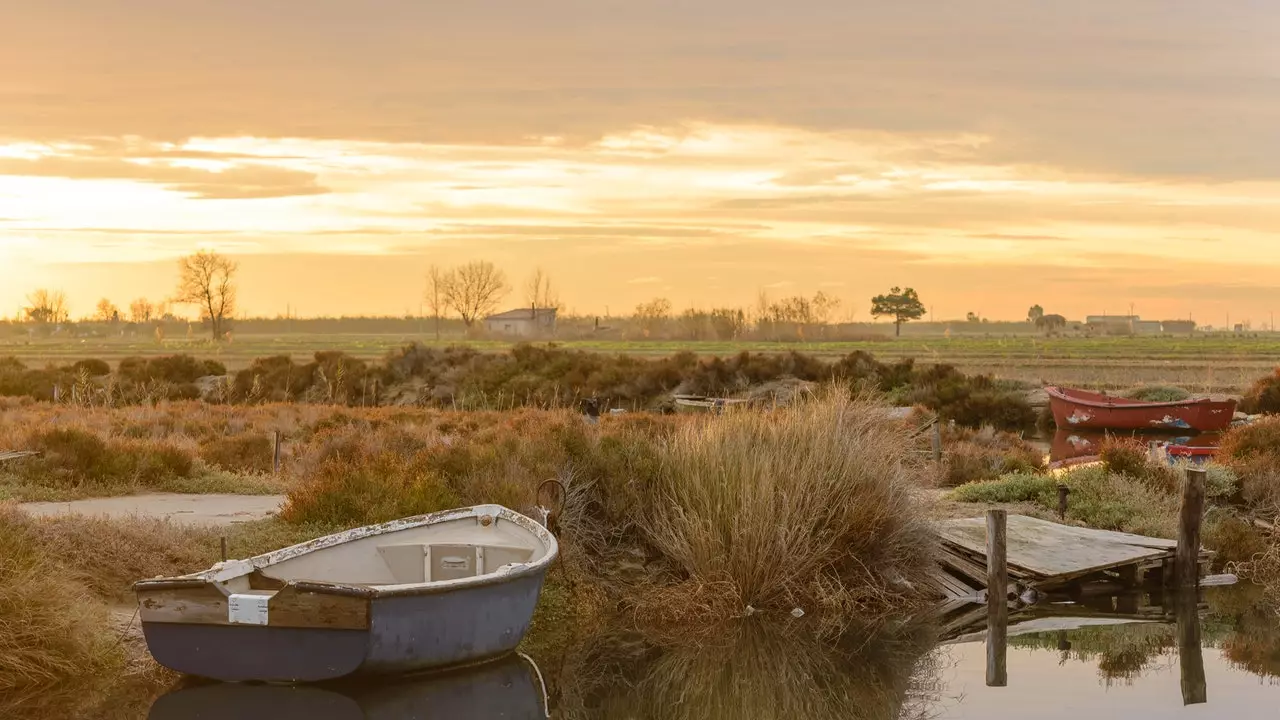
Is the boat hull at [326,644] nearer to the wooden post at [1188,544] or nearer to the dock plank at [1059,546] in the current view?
the dock plank at [1059,546]

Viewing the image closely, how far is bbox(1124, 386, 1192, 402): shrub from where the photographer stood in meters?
52.4

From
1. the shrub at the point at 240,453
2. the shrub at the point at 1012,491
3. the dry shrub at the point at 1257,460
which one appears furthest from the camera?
the shrub at the point at 240,453

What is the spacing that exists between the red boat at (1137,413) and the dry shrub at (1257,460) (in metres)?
11.8

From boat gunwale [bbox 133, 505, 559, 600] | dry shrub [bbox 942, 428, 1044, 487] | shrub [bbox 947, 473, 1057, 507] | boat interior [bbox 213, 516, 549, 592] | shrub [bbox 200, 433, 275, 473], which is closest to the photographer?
boat gunwale [bbox 133, 505, 559, 600]

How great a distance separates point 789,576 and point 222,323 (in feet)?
441

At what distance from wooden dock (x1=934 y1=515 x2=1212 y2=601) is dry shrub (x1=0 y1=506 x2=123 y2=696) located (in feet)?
33.7

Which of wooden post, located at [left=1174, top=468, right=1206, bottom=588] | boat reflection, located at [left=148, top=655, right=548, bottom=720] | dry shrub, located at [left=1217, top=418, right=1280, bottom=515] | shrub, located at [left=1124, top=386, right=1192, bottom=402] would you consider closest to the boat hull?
boat reflection, located at [left=148, top=655, right=548, bottom=720]

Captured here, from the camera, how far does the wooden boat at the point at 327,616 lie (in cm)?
1191

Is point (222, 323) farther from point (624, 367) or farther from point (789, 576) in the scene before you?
point (789, 576)

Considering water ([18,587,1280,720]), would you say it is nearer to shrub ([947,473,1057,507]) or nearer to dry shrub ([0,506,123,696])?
dry shrub ([0,506,123,696])

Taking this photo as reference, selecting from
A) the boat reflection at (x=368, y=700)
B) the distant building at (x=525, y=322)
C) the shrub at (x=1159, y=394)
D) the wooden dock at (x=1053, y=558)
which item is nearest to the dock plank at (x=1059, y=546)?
the wooden dock at (x=1053, y=558)

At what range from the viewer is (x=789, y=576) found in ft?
52.3

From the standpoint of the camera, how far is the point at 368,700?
12500 millimetres

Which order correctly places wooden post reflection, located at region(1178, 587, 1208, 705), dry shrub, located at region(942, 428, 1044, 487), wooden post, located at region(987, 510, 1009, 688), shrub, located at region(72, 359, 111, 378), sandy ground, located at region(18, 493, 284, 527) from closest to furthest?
wooden post reflection, located at region(1178, 587, 1208, 705) < wooden post, located at region(987, 510, 1009, 688) < sandy ground, located at region(18, 493, 284, 527) < dry shrub, located at region(942, 428, 1044, 487) < shrub, located at region(72, 359, 111, 378)
